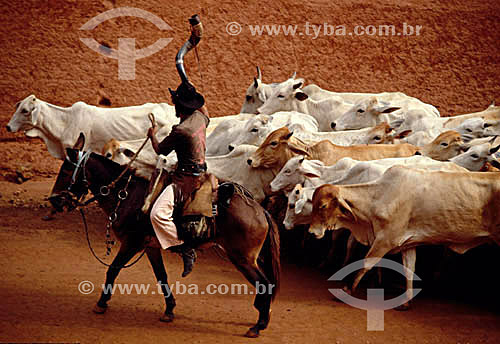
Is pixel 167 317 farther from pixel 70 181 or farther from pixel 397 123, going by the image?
pixel 397 123

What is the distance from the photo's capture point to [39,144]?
13594 millimetres

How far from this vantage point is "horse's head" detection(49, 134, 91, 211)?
577 centimetres

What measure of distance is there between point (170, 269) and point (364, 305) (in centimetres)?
247

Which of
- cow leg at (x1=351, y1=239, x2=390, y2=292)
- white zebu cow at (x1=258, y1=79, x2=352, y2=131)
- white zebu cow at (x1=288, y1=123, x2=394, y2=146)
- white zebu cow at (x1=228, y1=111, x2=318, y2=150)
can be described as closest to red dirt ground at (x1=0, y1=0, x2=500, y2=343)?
white zebu cow at (x1=258, y1=79, x2=352, y2=131)

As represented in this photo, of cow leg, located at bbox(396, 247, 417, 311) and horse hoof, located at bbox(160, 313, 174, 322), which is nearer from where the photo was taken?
horse hoof, located at bbox(160, 313, 174, 322)

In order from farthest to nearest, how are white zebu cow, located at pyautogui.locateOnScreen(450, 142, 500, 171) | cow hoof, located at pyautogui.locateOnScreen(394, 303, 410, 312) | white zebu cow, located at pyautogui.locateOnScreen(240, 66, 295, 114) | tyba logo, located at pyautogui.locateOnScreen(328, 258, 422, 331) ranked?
white zebu cow, located at pyautogui.locateOnScreen(240, 66, 295, 114) → white zebu cow, located at pyautogui.locateOnScreen(450, 142, 500, 171) → cow hoof, located at pyautogui.locateOnScreen(394, 303, 410, 312) → tyba logo, located at pyautogui.locateOnScreen(328, 258, 422, 331)

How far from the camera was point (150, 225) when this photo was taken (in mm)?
5598

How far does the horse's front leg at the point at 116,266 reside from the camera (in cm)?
573

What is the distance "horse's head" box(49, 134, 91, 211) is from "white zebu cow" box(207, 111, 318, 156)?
334 centimetres

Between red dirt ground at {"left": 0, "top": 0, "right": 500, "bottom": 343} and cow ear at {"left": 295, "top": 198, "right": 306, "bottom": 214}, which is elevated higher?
red dirt ground at {"left": 0, "top": 0, "right": 500, "bottom": 343}

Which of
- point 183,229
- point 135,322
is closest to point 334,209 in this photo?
point 183,229

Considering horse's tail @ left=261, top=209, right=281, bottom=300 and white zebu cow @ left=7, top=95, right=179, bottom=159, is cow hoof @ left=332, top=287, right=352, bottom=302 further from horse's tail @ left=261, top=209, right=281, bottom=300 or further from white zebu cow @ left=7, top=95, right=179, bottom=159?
white zebu cow @ left=7, top=95, right=179, bottom=159

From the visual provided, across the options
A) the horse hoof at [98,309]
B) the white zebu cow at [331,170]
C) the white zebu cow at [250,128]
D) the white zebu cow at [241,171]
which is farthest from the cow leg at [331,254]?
the horse hoof at [98,309]

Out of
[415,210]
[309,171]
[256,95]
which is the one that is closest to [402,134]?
[309,171]
